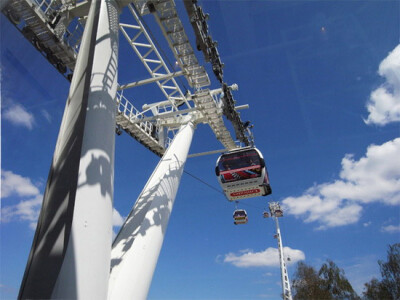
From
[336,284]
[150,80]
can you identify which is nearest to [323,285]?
[336,284]

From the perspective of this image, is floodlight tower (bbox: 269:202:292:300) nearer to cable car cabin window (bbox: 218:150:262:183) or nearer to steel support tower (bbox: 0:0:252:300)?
cable car cabin window (bbox: 218:150:262:183)

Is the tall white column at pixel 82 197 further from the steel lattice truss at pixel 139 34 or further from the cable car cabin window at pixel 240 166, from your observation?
the cable car cabin window at pixel 240 166

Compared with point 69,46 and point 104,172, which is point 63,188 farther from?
point 69,46

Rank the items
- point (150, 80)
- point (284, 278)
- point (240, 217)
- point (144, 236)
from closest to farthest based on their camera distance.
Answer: point (144, 236), point (150, 80), point (284, 278), point (240, 217)

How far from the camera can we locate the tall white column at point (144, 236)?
4.69m

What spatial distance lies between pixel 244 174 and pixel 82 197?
748cm

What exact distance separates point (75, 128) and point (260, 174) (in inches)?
289

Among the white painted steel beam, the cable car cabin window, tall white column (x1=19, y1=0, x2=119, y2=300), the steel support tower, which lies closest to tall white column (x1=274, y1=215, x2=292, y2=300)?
the cable car cabin window

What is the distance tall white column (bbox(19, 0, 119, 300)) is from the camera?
306 centimetres

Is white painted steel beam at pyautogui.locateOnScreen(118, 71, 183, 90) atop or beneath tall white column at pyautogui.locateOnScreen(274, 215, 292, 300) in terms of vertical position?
atop

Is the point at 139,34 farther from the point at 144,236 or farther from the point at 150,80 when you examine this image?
the point at 144,236

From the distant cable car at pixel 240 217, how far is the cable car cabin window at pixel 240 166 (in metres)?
10.5

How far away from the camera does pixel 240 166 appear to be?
1018 centimetres

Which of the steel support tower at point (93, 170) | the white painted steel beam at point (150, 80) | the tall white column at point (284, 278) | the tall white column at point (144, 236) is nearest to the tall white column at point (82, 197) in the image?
the steel support tower at point (93, 170)
